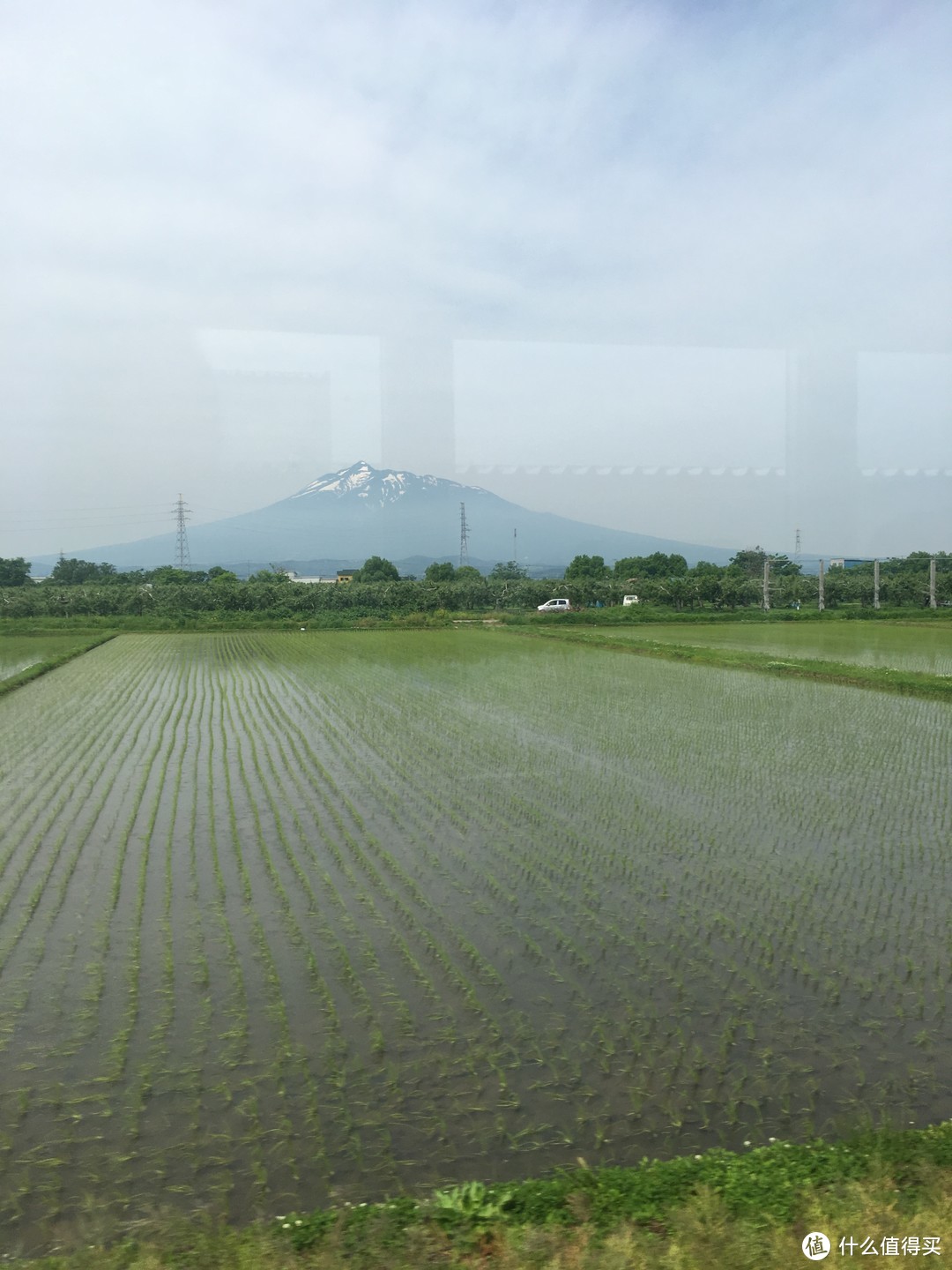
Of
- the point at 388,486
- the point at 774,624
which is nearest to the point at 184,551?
the point at 388,486

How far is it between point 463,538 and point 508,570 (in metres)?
5.56

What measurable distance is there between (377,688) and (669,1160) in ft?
39.1

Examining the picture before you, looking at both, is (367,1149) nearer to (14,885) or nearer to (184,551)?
(14,885)

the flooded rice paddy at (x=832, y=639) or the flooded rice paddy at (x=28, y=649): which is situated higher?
the flooded rice paddy at (x=28, y=649)

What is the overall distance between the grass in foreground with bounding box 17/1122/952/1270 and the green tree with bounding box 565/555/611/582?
60.0 m

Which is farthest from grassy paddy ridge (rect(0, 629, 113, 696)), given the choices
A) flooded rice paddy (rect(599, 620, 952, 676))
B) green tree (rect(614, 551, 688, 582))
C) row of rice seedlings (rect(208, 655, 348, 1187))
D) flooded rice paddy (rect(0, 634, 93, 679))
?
green tree (rect(614, 551, 688, 582))

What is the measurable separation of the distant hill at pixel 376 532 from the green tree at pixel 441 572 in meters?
0.66

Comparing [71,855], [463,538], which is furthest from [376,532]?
[71,855]

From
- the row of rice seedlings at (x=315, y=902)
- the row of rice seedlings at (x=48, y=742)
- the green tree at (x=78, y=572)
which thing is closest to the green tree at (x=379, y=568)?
the green tree at (x=78, y=572)

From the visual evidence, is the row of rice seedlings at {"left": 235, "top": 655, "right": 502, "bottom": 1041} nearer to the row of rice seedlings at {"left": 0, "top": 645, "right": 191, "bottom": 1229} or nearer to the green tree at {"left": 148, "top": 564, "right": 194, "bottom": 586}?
the row of rice seedlings at {"left": 0, "top": 645, "right": 191, "bottom": 1229}

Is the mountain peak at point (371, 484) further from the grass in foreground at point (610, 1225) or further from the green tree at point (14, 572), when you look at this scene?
the grass in foreground at point (610, 1225)

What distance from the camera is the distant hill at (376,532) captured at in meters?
44.5

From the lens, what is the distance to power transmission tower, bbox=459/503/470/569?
1862 inches

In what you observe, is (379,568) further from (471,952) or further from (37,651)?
(471,952)
